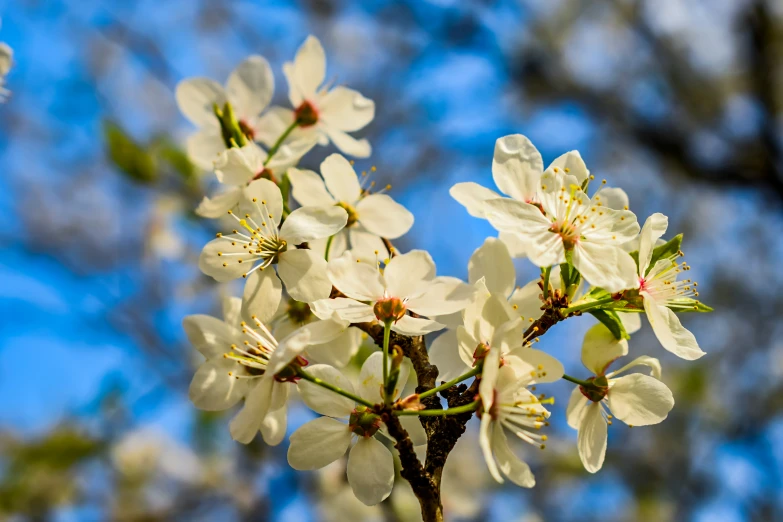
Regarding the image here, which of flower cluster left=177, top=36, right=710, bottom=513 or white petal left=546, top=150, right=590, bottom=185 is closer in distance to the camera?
flower cluster left=177, top=36, right=710, bottom=513

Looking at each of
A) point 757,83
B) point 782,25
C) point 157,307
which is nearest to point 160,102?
point 157,307

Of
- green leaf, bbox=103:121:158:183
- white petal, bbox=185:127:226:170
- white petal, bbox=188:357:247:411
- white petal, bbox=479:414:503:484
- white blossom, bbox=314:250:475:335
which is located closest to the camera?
white petal, bbox=479:414:503:484

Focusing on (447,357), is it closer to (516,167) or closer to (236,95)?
(516,167)

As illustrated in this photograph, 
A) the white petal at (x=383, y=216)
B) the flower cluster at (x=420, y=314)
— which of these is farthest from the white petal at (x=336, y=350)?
the white petal at (x=383, y=216)

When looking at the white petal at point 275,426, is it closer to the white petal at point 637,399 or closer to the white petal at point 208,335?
the white petal at point 208,335

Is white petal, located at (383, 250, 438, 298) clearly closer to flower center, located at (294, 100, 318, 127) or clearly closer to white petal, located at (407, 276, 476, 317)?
white petal, located at (407, 276, 476, 317)

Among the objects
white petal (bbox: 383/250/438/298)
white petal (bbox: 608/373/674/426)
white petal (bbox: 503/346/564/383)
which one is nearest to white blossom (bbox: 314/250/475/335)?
white petal (bbox: 383/250/438/298)
